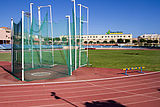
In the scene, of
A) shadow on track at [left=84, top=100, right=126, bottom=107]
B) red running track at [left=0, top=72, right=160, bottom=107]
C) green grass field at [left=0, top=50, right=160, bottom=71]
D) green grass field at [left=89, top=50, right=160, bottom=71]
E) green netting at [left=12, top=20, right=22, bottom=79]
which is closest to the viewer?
shadow on track at [left=84, top=100, right=126, bottom=107]

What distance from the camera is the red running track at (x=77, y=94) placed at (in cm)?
664

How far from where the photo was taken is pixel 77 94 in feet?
25.5

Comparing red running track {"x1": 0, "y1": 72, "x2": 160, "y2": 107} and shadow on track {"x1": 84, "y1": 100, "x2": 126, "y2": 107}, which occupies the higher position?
red running track {"x1": 0, "y1": 72, "x2": 160, "y2": 107}

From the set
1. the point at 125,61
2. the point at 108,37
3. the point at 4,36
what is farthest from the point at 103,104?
the point at 108,37

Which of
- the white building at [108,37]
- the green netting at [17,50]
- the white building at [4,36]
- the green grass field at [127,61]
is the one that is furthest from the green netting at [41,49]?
→ the white building at [108,37]

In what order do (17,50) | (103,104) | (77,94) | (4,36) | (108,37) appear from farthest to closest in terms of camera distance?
(108,37), (4,36), (17,50), (77,94), (103,104)

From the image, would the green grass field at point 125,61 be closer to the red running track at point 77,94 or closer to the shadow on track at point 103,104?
the red running track at point 77,94

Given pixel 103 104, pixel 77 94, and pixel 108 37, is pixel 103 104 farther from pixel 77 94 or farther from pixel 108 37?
pixel 108 37

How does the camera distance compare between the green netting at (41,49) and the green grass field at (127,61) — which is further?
the green grass field at (127,61)

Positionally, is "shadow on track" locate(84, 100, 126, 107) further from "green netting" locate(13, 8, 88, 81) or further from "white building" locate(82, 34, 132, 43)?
"white building" locate(82, 34, 132, 43)

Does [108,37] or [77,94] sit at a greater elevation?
[108,37]

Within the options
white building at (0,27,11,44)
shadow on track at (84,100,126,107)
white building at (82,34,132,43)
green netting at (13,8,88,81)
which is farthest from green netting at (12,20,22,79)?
white building at (82,34,132,43)

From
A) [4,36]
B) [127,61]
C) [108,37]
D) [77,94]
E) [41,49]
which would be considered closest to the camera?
[77,94]

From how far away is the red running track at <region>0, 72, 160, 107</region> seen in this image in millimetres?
6637
